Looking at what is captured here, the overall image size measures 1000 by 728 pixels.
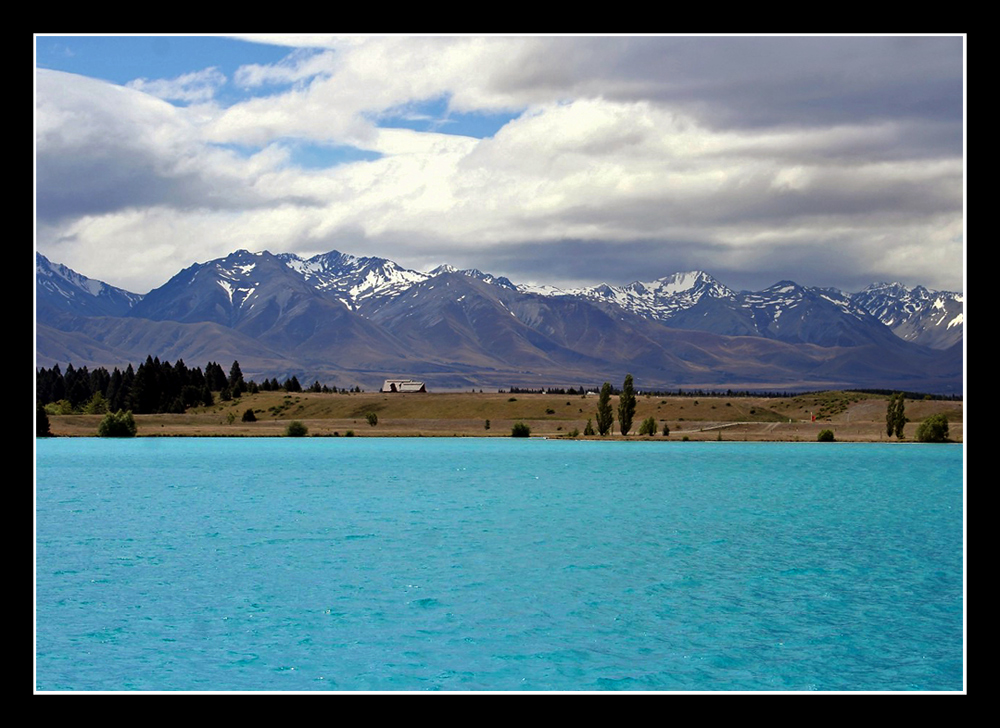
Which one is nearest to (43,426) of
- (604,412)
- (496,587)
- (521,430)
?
(521,430)

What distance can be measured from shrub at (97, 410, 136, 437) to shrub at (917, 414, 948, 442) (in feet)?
470

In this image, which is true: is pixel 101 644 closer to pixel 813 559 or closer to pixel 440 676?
pixel 440 676

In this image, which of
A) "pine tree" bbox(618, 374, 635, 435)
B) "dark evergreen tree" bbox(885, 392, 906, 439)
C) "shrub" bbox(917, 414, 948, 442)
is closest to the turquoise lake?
"pine tree" bbox(618, 374, 635, 435)

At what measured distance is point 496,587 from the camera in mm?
40219

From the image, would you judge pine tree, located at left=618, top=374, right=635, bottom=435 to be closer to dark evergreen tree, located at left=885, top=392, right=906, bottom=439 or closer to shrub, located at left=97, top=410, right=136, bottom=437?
dark evergreen tree, located at left=885, top=392, right=906, bottom=439

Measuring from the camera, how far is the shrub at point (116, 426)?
7323 inches

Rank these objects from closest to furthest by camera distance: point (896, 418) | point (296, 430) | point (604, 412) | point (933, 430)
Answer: point (896, 418), point (604, 412), point (933, 430), point (296, 430)

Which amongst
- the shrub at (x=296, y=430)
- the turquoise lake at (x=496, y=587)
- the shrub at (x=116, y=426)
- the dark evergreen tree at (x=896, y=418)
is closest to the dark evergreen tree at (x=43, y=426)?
Result: the shrub at (x=116, y=426)

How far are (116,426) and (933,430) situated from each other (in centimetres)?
14658

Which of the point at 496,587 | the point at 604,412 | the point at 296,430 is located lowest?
the point at 496,587

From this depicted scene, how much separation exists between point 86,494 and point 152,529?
25713mm

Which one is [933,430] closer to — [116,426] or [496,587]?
[116,426]
